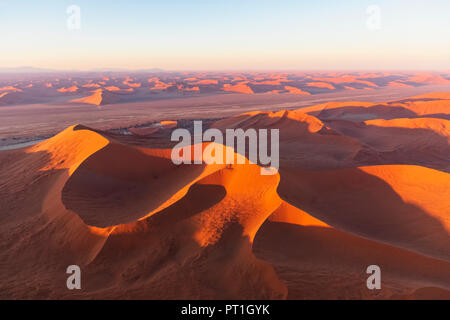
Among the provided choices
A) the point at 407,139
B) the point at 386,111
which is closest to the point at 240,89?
the point at 386,111

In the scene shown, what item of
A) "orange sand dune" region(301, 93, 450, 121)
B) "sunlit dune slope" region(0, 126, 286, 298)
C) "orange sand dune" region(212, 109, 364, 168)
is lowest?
"sunlit dune slope" region(0, 126, 286, 298)

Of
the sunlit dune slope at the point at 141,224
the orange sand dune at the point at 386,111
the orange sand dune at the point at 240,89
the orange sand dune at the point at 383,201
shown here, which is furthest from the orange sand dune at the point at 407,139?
the orange sand dune at the point at 240,89

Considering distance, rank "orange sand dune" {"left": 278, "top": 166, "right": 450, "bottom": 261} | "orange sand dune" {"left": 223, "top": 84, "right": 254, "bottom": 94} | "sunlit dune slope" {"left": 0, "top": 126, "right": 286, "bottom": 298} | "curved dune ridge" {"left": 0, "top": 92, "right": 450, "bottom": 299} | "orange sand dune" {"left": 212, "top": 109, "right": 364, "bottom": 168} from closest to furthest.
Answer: "curved dune ridge" {"left": 0, "top": 92, "right": 450, "bottom": 299} < "sunlit dune slope" {"left": 0, "top": 126, "right": 286, "bottom": 298} < "orange sand dune" {"left": 278, "top": 166, "right": 450, "bottom": 261} < "orange sand dune" {"left": 212, "top": 109, "right": 364, "bottom": 168} < "orange sand dune" {"left": 223, "top": 84, "right": 254, "bottom": 94}

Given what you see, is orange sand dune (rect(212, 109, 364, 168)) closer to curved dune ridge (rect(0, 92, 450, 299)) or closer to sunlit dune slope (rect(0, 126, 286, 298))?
curved dune ridge (rect(0, 92, 450, 299))

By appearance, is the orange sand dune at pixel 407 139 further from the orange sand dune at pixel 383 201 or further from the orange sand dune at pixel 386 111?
the orange sand dune at pixel 386 111

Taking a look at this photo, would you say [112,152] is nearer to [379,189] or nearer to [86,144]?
[86,144]

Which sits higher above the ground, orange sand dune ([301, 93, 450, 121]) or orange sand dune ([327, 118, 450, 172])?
orange sand dune ([301, 93, 450, 121])

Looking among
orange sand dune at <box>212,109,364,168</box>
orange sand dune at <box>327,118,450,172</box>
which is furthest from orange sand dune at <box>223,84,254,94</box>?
orange sand dune at <box>327,118,450,172</box>

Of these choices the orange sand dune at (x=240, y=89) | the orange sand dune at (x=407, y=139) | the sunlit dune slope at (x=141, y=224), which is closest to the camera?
the sunlit dune slope at (x=141, y=224)

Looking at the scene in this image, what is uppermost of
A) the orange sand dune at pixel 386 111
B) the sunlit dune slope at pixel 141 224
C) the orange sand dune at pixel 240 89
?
the orange sand dune at pixel 240 89
